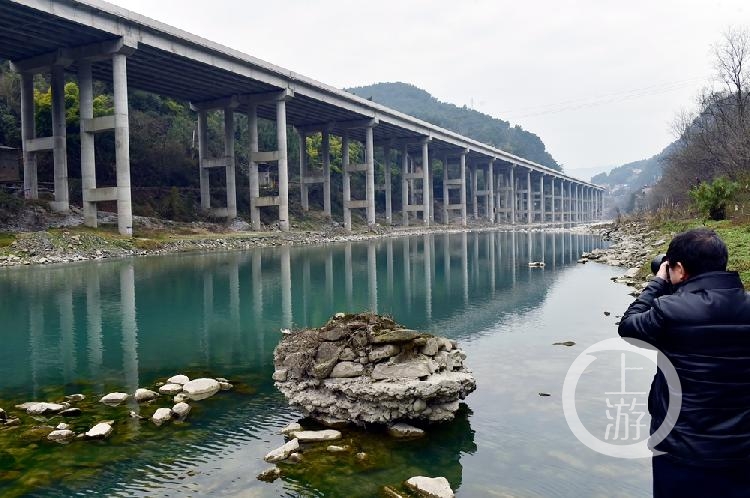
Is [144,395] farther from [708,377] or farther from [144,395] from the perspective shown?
[708,377]

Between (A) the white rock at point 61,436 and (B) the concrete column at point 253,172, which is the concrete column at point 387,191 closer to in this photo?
(B) the concrete column at point 253,172

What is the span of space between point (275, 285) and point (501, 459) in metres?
16.8

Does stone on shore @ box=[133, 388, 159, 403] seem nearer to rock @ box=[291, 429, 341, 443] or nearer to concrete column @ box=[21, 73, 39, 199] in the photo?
rock @ box=[291, 429, 341, 443]

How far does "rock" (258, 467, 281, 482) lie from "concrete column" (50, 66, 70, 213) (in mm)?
39195

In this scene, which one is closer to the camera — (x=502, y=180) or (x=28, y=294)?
(x=28, y=294)

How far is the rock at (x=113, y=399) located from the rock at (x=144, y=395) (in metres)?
0.19

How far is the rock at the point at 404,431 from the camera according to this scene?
707 cm

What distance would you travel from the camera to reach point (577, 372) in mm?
9523

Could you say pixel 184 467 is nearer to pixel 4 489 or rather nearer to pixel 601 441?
pixel 4 489

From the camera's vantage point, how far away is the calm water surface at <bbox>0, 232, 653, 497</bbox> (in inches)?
241

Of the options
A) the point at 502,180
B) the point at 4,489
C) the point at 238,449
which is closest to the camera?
the point at 4,489

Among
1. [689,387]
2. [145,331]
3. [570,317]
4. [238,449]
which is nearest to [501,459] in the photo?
[238,449]

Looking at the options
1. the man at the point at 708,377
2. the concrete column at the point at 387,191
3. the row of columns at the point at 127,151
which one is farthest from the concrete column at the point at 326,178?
the man at the point at 708,377

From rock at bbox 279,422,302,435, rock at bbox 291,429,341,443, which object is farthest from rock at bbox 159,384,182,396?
rock at bbox 291,429,341,443
